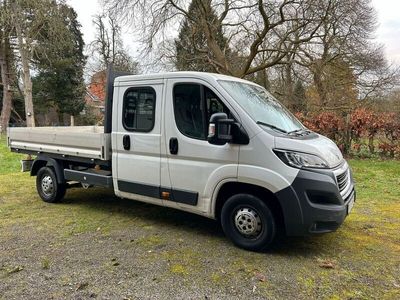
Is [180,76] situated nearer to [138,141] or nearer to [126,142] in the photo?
[138,141]

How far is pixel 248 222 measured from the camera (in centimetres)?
400

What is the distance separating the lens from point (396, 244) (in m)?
4.27

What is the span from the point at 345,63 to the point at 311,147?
14.2 metres

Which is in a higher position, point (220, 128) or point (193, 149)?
point (220, 128)

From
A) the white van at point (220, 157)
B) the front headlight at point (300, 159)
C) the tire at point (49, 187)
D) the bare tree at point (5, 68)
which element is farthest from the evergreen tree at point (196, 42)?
the front headlight at point (300, 159)

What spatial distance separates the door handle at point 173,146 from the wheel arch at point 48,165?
255 centimetres

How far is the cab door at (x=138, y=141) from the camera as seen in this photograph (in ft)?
15.3

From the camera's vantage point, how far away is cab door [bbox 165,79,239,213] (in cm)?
410

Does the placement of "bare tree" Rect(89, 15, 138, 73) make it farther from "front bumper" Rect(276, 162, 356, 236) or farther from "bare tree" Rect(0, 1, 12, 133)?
"front bumper" Rect(276, 162, 356, 236)

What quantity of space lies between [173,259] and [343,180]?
2.18m

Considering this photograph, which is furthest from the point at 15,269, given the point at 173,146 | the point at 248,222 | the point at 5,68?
the point at 5,68

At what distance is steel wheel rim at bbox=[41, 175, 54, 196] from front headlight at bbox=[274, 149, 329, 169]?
434 cm

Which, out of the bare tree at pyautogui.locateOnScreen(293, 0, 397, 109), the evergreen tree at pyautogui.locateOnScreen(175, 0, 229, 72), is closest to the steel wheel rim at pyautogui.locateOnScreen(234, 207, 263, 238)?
the bare tree at pyautogui.locateOnScreen(293, 0, 397, 109)

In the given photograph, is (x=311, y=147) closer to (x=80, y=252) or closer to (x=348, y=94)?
(x=80, y=252)
